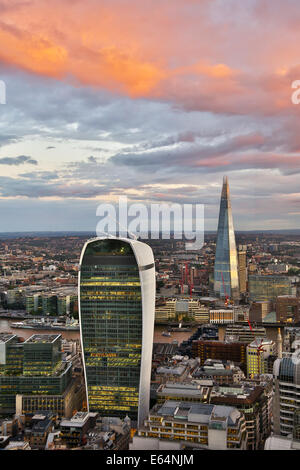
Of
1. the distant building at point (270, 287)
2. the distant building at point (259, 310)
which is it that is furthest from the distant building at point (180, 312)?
the distant building at point (270, 287)

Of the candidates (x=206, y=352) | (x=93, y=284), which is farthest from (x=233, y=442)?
(x=206, y=352)

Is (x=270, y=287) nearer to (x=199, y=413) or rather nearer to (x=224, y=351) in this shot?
(x=224, y=351)

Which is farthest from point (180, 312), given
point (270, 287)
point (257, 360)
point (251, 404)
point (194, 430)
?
point (194, 430)

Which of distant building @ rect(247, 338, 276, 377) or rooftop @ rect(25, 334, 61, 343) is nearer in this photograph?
rooftop @ rect(25, 334, 61, 343)

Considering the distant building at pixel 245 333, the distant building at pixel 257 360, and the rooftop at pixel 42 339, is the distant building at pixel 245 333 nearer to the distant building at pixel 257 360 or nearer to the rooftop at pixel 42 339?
the distant building at pixel 257 360

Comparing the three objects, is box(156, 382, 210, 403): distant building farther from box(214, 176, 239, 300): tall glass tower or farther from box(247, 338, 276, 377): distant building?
box(214, 176, 239, 300): tall glass tower

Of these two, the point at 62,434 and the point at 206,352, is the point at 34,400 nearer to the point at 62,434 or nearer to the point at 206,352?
the point at 62,434

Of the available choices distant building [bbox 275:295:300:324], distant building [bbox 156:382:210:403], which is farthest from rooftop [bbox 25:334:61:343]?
distant building [bbox 275:295:300:324]

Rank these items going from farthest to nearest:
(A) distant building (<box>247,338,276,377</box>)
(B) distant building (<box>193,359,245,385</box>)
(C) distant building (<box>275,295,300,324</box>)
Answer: (C) distant building (<box>275,295,300,324</box>)
(A) distant building (<box>247,338,276,377</box>)
(B) distant building (<box>193,359,245,385</box>)
